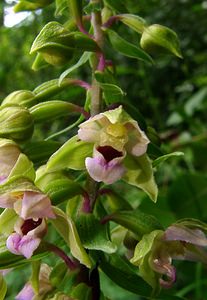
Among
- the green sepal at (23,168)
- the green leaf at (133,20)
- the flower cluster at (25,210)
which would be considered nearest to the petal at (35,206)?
the flower cluster at (25,210)

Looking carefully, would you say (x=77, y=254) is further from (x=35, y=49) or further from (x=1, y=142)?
(x=35, y=49)

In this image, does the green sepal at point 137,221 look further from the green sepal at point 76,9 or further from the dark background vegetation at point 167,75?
the dark background vegetation at point 167,75

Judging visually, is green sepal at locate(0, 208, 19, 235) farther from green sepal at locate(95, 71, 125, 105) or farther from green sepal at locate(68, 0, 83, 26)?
green sepal at locate(68, 0, 83, 26)

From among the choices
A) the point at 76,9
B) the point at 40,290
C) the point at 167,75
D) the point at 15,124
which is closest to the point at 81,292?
the point at 40,290

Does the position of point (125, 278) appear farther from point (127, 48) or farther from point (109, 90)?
point (127, 48)

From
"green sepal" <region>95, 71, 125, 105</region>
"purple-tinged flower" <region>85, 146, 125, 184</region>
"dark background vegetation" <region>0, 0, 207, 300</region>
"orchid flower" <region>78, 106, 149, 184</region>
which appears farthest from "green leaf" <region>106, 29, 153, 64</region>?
"dark background vegetation" <region>0, 0, 207, 300</region>

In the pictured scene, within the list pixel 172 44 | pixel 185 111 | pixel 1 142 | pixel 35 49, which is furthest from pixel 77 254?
pixel 185 111
